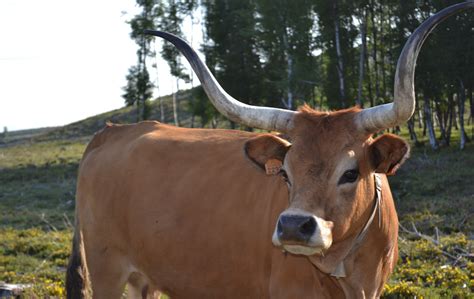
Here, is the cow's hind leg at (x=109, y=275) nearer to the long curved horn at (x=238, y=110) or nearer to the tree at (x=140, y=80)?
the long curved horn at (x=238, y=110)

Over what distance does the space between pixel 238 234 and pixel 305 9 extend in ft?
101

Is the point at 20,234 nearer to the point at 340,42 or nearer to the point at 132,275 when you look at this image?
the point at 132,275

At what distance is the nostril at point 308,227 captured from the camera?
12.6 ft

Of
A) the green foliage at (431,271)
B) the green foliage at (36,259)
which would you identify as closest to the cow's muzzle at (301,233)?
the green foliage at (431,271)

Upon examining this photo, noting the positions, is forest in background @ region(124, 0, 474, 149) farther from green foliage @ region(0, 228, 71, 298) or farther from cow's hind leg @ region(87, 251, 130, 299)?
cow's hind leg @ region(87, 251, 130, 299)

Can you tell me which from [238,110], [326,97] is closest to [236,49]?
[326,97]

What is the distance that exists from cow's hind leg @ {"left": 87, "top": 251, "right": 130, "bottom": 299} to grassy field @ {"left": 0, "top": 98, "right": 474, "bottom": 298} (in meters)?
2.21

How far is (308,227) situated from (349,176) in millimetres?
556

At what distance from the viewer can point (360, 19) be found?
107ft

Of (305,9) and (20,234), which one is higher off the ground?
(305,9)

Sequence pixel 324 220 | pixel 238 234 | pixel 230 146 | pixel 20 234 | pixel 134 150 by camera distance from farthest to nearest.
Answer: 1. pixel 20 234
2. pixel 134 150
3. pixel 230 146
4. pixel 238 234
5. pixel 324 220

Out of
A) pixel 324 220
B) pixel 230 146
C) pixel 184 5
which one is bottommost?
pixel 324 220

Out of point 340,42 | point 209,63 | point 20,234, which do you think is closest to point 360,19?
point 340,42

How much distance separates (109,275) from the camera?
6262 mm
